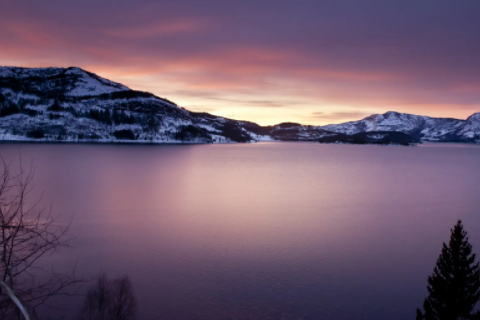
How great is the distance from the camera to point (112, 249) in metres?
17.0

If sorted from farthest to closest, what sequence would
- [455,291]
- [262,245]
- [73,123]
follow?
[73,123]
[262,245]
[455,291]

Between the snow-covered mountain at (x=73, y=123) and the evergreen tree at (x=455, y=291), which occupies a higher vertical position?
the snow-covered mountain at (x=73, y=123)

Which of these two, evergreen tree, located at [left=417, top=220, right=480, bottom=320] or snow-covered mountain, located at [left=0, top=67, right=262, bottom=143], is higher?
snow-covered mountain, located at [left=0, top=67, right=262, bottom=143]

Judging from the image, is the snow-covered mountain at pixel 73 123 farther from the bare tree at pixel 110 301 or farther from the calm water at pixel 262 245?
the bare tree at pixel 110 301

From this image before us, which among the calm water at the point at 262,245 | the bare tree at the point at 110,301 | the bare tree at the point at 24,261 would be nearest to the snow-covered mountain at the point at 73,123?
the calm water at the point at 262,245

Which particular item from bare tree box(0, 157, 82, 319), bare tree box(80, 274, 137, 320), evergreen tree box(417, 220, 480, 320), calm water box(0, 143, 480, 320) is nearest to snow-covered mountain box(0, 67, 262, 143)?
calm water box(0, 143, 480, 320)

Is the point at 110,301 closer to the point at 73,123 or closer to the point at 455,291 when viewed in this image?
the point at 455,291

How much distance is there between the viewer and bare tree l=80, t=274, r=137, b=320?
10555 mm

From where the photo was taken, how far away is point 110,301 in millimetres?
11633

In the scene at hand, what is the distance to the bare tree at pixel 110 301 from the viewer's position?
10555 millimetres

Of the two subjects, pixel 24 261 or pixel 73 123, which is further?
pixel 73 123

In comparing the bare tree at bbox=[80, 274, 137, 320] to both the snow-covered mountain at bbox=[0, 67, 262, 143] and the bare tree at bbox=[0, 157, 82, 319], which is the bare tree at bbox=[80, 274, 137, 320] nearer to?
the bare tree at bbox=[0, 157, 82, 319]

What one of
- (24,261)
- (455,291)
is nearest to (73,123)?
(24,261)

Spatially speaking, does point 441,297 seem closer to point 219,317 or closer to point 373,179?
point 219,317
